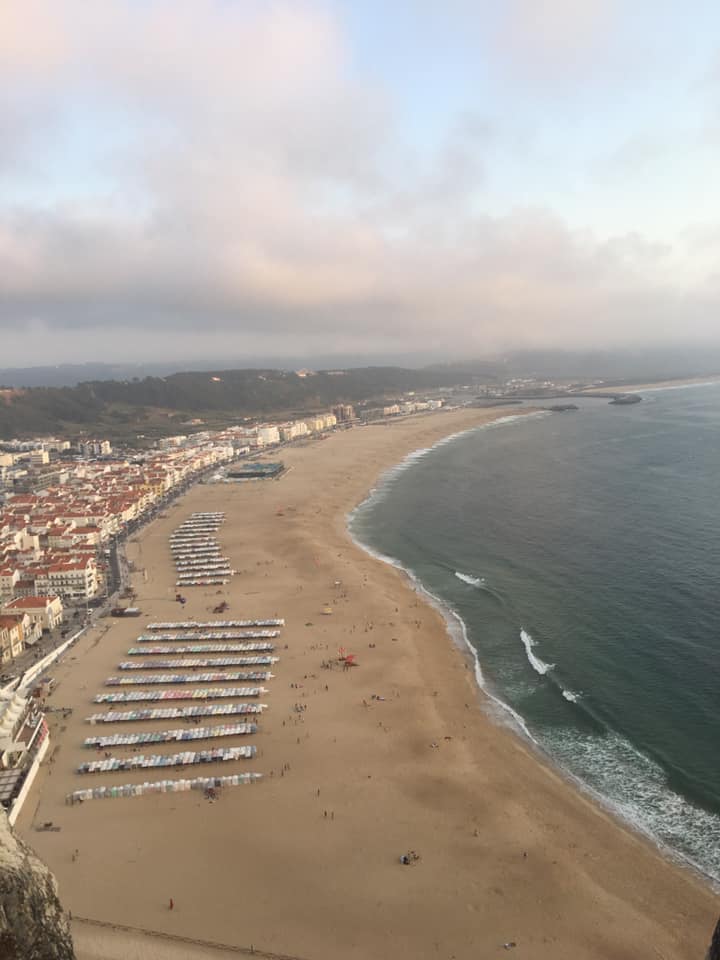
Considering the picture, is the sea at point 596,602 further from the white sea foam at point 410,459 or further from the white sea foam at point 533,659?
the white sea foam at point 410,459

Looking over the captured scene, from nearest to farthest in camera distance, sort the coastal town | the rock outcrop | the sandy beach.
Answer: the rock outcrop, the sandy beach, the coastal town

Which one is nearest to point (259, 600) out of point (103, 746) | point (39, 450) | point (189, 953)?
point (103, 746)

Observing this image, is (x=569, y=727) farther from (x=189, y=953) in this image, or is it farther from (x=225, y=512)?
(x=225, y=512)

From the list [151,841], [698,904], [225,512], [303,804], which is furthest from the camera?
[225,512]

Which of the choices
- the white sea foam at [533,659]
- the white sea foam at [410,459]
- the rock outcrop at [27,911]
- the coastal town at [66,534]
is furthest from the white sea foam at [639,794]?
the white sea foam at [410,459]

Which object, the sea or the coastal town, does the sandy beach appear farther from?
the sea

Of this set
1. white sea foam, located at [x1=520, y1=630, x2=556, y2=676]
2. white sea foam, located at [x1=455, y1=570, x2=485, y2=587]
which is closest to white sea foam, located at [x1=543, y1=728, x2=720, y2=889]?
white sea foam, located at [x1=520, y1=630, x2=556, y2=676]

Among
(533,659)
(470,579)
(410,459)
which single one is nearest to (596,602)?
(533,659)
